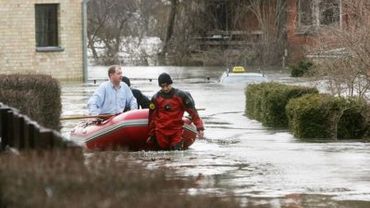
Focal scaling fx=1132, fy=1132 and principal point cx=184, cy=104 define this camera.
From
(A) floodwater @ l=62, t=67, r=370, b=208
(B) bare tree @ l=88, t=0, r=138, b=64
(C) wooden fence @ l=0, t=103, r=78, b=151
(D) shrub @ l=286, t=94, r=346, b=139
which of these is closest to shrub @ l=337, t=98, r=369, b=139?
(D) shrub @ l=286, t=94, r=346, b=139

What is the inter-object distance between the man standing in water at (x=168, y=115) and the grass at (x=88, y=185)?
10.8 metres

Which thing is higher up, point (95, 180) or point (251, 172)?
point (95, 180)

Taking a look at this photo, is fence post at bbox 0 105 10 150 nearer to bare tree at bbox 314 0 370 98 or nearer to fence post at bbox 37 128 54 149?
fence post at bbox 37 128 54 149

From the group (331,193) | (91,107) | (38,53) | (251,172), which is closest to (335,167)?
(251,172)

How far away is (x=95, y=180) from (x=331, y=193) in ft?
21.6

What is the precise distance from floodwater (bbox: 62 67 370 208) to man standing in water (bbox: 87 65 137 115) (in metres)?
1.36

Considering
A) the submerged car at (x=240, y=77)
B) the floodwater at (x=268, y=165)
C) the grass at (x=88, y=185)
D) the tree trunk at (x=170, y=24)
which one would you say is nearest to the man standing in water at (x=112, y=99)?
the floodwater at (x=268, y=165)

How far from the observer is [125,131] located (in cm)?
1778

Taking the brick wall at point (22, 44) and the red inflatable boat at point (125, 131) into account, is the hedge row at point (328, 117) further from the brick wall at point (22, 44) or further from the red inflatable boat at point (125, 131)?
the brick wall at point (22, 44)

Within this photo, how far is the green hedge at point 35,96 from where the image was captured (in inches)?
712

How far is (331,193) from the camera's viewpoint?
40.6ft

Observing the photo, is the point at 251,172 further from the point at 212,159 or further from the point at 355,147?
the point at 355,147

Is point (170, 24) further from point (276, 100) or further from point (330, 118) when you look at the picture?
point (330, 118)

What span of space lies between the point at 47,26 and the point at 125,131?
30.1 meters
